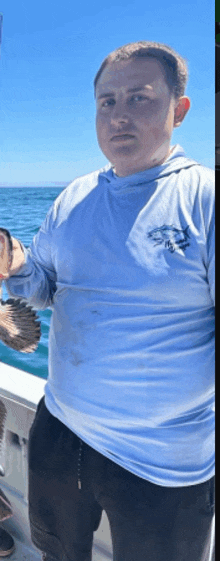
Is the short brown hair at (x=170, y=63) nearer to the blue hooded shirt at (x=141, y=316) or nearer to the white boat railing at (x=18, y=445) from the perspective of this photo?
the blue hooded shirt at (x=141, y=316)

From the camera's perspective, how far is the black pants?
2.83 feet

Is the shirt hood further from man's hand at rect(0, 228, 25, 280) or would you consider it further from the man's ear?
man's hand at rect(0, 228, 25, 280)

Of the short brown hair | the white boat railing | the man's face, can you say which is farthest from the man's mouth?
the white boat railing

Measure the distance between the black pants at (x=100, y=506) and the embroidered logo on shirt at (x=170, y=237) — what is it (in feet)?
1.48

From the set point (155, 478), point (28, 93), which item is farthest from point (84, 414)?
point (28, 93)

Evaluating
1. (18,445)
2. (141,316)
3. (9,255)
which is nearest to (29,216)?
(9,255)

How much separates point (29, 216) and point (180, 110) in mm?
516

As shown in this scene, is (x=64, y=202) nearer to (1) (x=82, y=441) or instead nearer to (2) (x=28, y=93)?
(2) (x=28, y=93)

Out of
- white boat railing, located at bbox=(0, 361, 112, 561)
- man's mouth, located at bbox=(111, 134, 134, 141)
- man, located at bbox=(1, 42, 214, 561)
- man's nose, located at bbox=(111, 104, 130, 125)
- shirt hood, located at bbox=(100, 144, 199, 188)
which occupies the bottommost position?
white boat railing, located at bbox=(0, 361, 112, 561)

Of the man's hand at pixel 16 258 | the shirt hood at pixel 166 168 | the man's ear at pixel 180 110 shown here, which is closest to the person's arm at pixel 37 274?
the man's hand at pixel 16 258

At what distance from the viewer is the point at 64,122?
3.64ft

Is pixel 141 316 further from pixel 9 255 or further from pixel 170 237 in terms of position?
pixel 9 255

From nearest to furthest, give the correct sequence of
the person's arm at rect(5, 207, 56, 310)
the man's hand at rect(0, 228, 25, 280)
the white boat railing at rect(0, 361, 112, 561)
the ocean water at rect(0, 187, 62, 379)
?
1. the man's hand at rect(0, 228, 25, 280)
2. the person's arm at rect(5, 207, 56, 310)
3. the ocean water at rect(0, 187, 62, 379)
4. the white boat railing at rect(0, 361, 112, 561)

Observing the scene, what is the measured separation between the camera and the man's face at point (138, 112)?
2.77 ft
